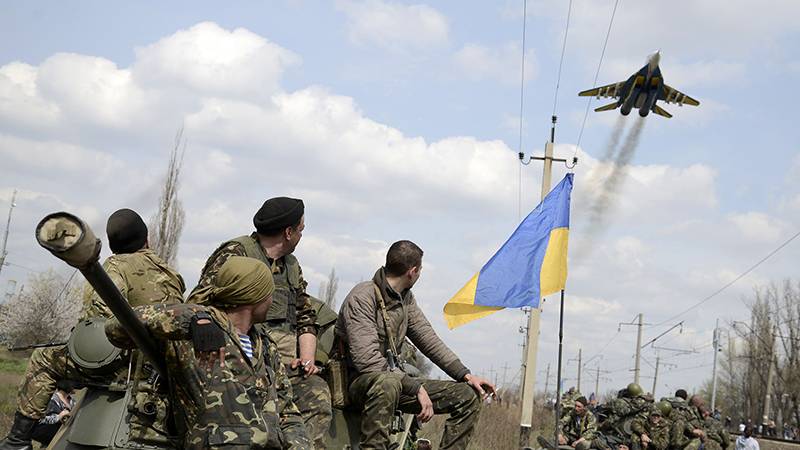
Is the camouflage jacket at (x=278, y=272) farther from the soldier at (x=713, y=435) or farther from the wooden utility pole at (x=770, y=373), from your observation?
the wooden utility pole at (x=770, y=373)

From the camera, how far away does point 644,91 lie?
90.4 ft

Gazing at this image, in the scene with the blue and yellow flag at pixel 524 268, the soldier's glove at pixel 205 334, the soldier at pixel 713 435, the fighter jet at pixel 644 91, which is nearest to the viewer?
the soldier's glove at pixel 205 334

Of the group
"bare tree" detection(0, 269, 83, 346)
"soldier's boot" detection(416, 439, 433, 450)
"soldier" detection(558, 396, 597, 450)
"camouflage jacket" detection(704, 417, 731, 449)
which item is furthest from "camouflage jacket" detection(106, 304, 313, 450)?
"bare tree" detection(0, 269, 83, 346)

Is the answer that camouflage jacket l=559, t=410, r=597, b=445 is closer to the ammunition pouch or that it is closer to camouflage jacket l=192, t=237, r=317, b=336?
the ammunition pouch

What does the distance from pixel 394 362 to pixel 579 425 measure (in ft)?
38.9

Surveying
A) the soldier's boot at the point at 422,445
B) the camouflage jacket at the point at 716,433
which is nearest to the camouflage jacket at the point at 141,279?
the soldier's boot at the point at 422,445

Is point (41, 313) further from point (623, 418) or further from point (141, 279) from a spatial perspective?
point (141, 279)

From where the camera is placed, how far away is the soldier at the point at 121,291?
5.63 m

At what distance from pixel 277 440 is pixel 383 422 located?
2533mm

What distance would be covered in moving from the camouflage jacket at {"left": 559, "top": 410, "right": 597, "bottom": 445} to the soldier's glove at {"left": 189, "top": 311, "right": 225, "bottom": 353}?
14.8 m

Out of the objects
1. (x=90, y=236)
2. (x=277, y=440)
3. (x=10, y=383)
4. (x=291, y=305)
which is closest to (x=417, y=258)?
(x=291, y=305)

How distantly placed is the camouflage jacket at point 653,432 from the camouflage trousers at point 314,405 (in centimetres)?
1333

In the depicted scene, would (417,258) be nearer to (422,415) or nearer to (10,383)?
(422,415)

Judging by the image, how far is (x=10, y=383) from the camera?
22.7 metres
